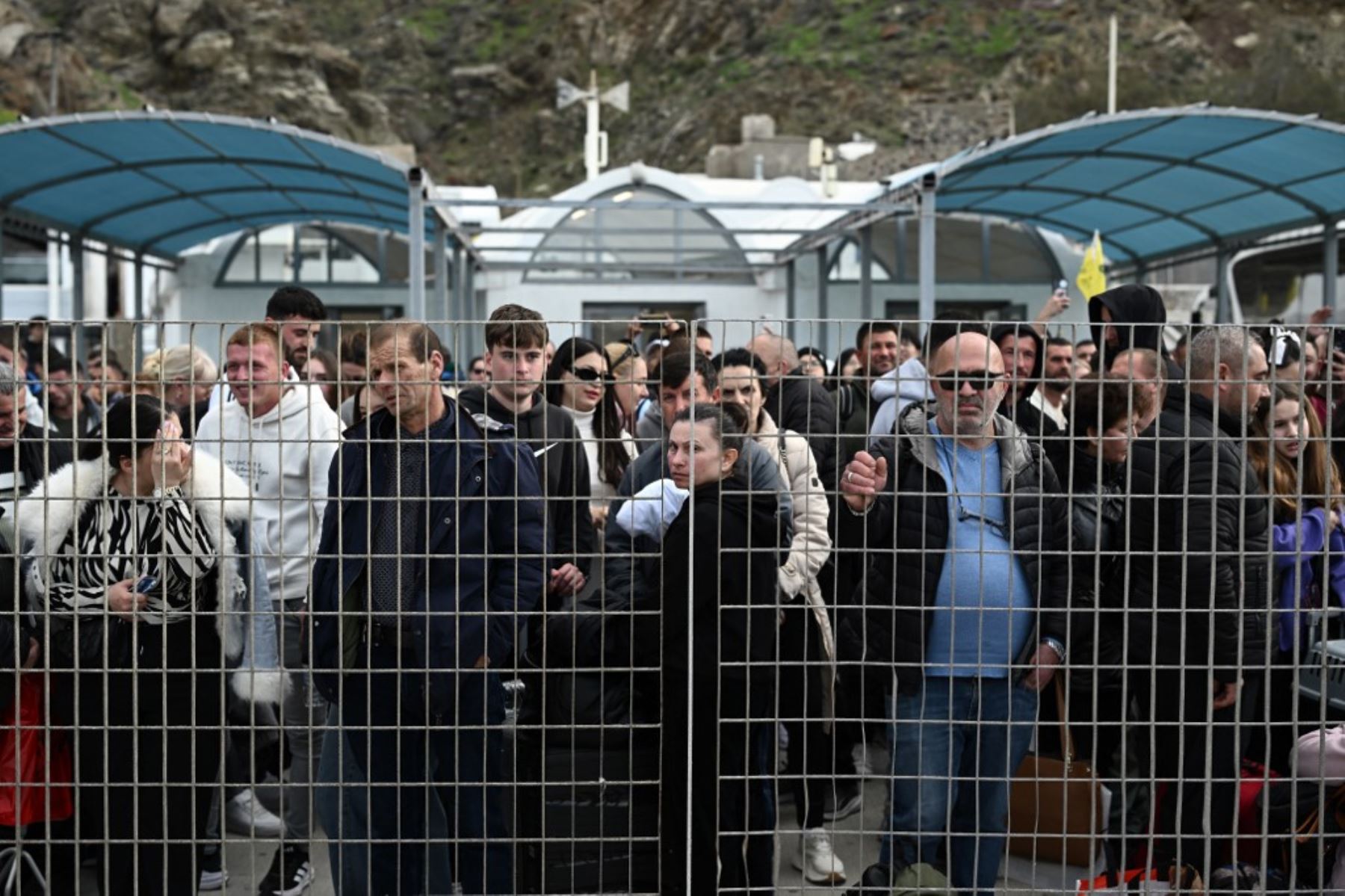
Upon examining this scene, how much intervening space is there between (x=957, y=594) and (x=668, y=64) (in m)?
73.6

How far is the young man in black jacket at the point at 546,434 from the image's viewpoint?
388cm

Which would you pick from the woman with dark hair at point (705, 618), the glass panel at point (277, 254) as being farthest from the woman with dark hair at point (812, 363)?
the glass panel at point (277, 254)

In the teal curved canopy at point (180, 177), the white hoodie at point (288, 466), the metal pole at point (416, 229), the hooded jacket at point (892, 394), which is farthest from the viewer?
the teal curved canopy at point (180, 177)

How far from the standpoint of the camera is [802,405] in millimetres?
5535

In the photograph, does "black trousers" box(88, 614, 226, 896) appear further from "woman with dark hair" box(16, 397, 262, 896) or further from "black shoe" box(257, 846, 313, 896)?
"black shoe" box(257, 846, 313, 896)

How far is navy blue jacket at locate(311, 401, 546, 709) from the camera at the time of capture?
3859 millimetres

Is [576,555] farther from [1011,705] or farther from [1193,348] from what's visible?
[1193,348]

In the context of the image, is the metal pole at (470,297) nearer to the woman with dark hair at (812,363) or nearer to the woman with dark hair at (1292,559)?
the woman with dark hair at (812,363)

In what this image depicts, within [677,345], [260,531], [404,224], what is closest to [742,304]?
[404,224]

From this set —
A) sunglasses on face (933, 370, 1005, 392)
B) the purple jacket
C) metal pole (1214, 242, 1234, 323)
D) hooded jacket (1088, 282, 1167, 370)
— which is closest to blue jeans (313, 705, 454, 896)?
sunglasses on face (933, 370, 1005, 392)

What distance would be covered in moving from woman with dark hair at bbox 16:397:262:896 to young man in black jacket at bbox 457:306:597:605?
0.80m

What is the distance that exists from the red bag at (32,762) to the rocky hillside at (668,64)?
5233 cm

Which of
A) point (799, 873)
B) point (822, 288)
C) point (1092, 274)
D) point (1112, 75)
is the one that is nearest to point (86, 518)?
point (799, 873)

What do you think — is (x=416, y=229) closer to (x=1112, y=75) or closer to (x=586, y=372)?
(x=586, y=372)
